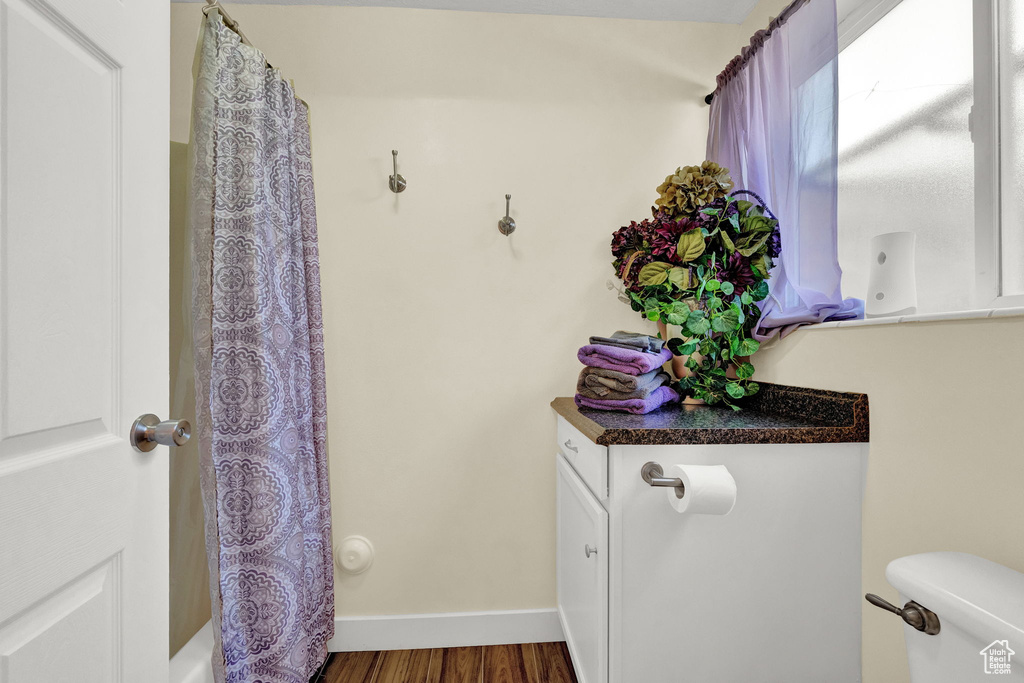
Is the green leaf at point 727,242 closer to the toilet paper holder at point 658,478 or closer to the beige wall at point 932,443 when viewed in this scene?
the beige wall at point 932,443

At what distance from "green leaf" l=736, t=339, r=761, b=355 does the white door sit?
135 centimetres

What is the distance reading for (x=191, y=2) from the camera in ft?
5.76

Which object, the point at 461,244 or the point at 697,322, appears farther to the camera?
the point at 461,244

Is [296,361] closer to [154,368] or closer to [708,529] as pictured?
[154,368]

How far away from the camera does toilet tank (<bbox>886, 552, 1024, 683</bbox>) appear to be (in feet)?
2.04

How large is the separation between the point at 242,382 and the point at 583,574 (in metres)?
1.01

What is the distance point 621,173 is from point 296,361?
52.3 inches

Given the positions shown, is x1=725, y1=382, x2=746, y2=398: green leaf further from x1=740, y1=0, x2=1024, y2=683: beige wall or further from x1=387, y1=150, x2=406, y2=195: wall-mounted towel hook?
x1=387, y1=150, x2=406, y2=195: wall-mounted towel hook

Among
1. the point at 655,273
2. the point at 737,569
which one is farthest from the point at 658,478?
the point at 655,273

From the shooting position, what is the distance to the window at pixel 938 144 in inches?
36.9

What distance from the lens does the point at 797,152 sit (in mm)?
1326

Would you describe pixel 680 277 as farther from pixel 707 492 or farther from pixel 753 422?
pixel 707 492

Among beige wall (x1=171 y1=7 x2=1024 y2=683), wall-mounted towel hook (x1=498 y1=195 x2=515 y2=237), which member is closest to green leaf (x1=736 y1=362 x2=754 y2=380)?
Answer: beige wall (x1=171 y1=7 x2=1024 y2=683)

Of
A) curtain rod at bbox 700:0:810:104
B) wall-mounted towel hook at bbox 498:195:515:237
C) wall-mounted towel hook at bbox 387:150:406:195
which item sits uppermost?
curtain rod at bbox 700:0:810:104
